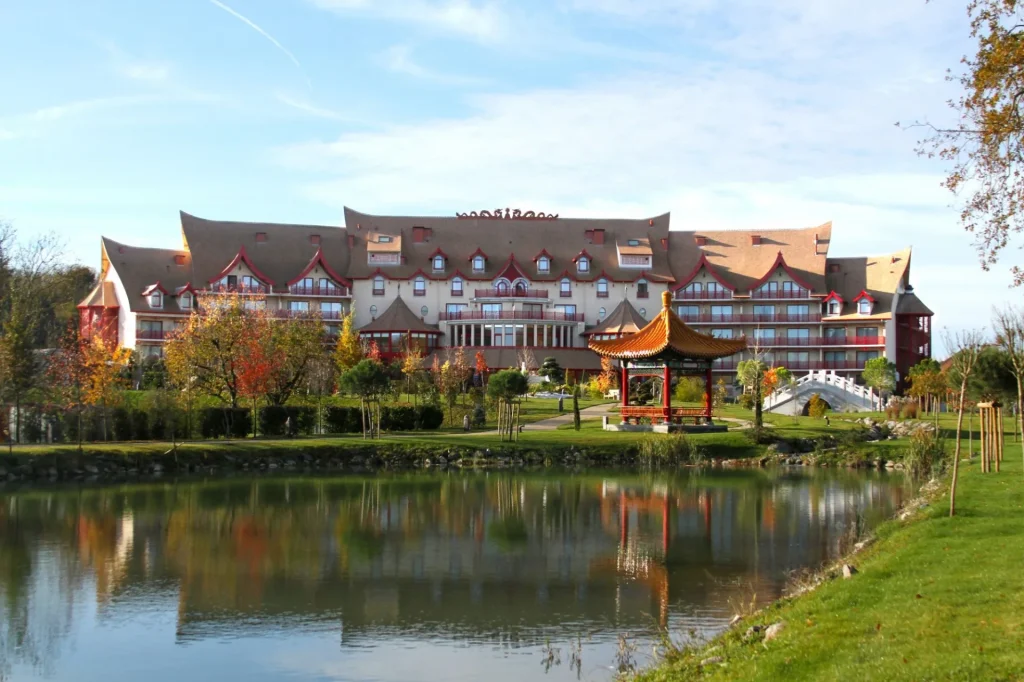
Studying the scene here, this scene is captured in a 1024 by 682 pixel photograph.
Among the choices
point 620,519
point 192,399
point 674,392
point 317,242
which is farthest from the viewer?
point 317,242

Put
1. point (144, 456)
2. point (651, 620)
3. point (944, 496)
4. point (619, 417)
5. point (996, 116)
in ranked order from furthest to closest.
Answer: point (619, 417)
point (144, 456)
point (944, 496)
point (651, 620)
point (996, 116)

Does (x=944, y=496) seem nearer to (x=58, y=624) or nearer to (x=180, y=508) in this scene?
(x=58, y=624)

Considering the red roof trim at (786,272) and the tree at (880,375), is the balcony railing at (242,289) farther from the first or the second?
the tree at (880,375)

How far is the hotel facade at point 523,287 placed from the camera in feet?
227

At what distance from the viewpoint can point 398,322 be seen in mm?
69312

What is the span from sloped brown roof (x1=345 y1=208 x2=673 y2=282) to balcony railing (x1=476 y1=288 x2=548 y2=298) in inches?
34.9

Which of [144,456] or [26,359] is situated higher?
[26,359]

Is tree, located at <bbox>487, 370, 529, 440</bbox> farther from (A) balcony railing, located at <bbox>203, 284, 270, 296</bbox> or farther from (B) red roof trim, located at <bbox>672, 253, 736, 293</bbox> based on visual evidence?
(B) red roof trim, located at <bbox>672, 253, 736, 293</bbox>

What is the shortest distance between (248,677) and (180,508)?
596 inches

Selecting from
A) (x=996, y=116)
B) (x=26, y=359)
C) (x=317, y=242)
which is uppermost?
(x=317, y=242)

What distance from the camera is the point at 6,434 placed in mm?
37688

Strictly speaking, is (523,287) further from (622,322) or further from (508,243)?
(622,322)

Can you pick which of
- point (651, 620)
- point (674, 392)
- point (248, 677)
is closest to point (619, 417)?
point (674, 392)

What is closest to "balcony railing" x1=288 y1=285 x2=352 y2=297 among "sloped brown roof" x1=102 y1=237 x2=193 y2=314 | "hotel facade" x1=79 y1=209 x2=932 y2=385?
"hotel facade" x1=79 y1=209 x2=932 y2=385
